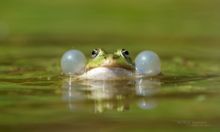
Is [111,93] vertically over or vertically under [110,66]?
under

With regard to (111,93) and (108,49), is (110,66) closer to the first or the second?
(111,93)

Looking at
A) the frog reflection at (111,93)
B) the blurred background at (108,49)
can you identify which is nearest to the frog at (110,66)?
the frog reflection at (111,93)

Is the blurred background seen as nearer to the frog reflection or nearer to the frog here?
the frog reflection

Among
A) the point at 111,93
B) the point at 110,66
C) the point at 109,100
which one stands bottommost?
the point at 109,100

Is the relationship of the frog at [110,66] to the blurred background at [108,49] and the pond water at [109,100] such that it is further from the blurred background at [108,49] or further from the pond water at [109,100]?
the blurred background at [108,49]

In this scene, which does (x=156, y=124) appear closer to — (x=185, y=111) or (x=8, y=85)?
(x=185, y=111)

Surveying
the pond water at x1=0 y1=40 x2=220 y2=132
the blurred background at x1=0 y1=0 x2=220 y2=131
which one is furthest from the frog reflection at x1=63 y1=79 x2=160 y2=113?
the blurred background at x1=0 y1=0 x2=220 y2=131

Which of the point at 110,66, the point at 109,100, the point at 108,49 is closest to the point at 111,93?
the point at 109,100
